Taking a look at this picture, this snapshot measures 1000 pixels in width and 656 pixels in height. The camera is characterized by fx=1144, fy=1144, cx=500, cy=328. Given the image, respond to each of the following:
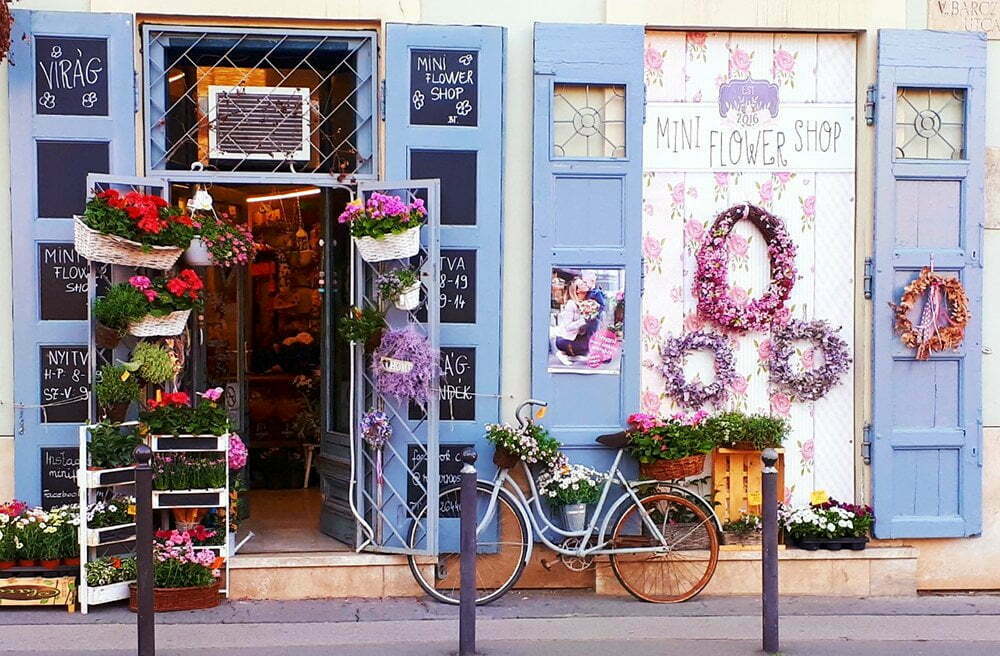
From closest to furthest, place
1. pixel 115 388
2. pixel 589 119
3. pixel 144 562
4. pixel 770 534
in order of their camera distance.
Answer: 1. pixel 144 562
2. pixel 770 534
3. pixel 115 388
4. pixel 589 119

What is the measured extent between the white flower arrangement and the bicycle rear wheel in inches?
12.3

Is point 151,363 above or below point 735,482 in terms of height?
above

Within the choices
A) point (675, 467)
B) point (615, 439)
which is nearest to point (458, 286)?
point (615, 439)

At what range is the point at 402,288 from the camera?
7.00m

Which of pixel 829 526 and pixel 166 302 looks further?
pixel 829 526

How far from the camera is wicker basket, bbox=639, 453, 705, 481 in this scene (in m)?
7.18

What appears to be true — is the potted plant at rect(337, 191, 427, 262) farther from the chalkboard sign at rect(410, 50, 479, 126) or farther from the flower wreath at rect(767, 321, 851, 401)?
the flower wreath at rect(767, 321, 851, 401)

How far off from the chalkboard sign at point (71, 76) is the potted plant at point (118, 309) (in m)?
1.19

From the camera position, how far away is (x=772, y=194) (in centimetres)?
770

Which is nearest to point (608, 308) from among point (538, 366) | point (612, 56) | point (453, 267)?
point (538, 366)

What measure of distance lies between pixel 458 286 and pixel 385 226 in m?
0.74

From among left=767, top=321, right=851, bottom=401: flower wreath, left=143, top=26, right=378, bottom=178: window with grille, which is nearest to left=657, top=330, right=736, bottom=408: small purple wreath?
left=767, top=321, right=851, bottom=401: flower wreath

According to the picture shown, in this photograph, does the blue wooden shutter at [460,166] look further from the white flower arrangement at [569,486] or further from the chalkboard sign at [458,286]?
the white flower arrangement at [569,486]

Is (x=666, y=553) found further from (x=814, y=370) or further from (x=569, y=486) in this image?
(x=814, y=370)
